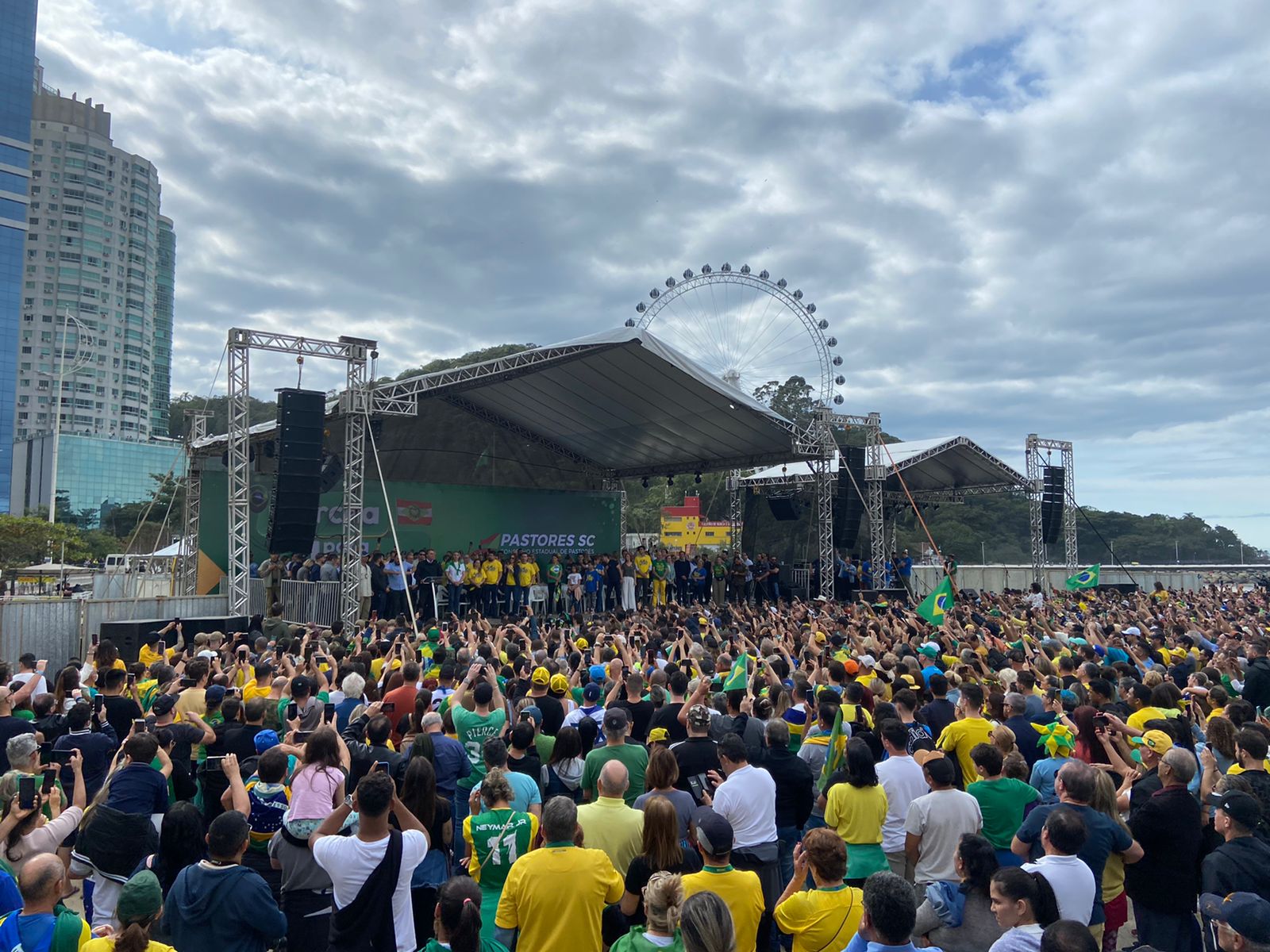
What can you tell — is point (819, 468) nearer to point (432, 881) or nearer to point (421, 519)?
point (421, 519)

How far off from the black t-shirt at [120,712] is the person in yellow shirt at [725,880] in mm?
4005

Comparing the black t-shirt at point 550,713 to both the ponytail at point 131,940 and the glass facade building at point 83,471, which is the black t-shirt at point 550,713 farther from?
the glass facade building at point 83,471

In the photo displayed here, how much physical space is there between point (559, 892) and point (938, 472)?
85.9 feet

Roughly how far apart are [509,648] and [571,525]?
16645mm

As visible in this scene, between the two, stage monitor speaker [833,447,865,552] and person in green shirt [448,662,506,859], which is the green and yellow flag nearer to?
person in green shirt [448,662,506,859]

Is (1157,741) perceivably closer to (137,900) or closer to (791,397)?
(137,900)

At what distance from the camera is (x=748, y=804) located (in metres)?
3.73

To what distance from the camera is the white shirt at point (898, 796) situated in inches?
152

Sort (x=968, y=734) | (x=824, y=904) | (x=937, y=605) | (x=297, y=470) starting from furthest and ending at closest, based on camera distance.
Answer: (x=297, y=470) → (x=937, y=605) → (x=968, y=734) → (x=824, y=904)

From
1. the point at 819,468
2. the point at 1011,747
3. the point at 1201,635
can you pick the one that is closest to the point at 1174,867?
the point at 1011,747

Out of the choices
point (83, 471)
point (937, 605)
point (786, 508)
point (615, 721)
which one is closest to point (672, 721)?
point (615, 721)

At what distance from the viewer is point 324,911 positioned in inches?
139

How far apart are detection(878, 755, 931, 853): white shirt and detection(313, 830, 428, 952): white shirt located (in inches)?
84.2

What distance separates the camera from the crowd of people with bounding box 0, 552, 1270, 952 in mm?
2730
